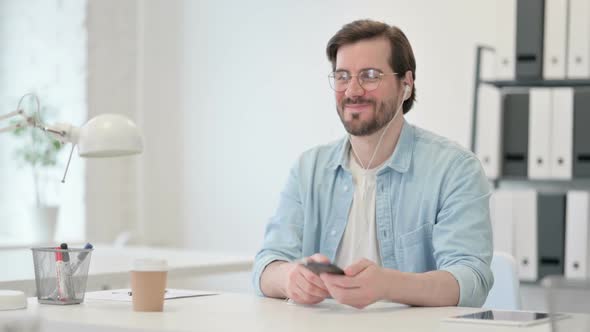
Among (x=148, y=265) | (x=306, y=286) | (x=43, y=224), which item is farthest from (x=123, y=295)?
(x=43, y=224)

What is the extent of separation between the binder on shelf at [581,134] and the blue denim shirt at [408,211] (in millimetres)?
Result: 1355

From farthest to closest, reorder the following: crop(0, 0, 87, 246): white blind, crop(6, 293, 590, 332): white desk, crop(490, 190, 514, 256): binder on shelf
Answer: crop(0, 0, 87, 246): white blind < crop(490, 190, 514, 256): binder on shelf < crop(6, 293, 590, 332): white desk

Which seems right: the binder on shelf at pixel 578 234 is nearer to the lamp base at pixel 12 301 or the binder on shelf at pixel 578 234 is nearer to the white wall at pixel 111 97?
the lamp base at pixel 12 301

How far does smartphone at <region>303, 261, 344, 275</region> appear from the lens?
1.60 metres

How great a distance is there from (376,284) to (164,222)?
333 cm

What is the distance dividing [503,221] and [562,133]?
40 centimetres

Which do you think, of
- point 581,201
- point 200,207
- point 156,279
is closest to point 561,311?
point 156,279

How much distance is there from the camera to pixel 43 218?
4.18 m

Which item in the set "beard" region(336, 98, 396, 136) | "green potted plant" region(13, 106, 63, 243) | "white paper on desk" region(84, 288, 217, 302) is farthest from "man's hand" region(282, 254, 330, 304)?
"green potted plant" region(13, 106, 63, 243)

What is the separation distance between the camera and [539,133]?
11.1 ft

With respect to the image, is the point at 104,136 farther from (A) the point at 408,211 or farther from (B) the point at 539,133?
(B) the point at 539,133

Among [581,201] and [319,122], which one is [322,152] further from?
[319,122]

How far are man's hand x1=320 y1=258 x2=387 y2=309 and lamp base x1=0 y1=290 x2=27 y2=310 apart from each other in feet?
1.85

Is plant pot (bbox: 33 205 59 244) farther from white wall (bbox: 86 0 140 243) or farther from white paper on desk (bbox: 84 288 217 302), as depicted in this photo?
white paper on desk (bbox: 84 288 217 302)
